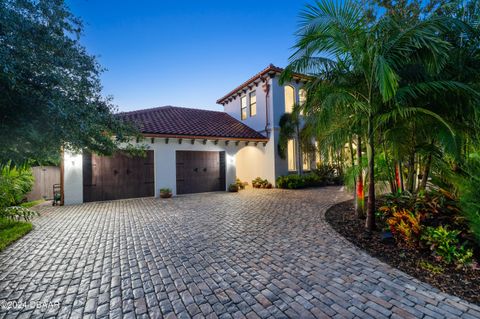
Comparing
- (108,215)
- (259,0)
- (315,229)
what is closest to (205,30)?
(259,0)

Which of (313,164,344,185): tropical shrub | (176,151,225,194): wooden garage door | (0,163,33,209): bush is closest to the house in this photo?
(176,151,225,194): wooden garage door

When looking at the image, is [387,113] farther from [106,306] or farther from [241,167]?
[241,167]

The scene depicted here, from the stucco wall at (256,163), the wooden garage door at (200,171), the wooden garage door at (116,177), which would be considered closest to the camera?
the wooden garage door at (116,177)

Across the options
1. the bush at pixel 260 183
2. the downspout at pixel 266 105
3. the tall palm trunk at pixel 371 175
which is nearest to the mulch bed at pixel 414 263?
the tall palm trunk at pixel 371 175

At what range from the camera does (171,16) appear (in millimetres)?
9430

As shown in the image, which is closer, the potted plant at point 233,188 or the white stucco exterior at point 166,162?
the white stucco exterior at point 166,162

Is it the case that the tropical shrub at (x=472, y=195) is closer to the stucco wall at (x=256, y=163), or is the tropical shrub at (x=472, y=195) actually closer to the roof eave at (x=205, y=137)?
the stucco wall at (x=256, y=163)

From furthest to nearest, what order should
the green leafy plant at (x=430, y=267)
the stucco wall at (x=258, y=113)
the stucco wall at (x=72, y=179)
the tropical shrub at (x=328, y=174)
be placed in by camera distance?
the tropical shrub at (x=328, y=174), the stucco wall at (x=258, y=113), the stucco wall at (x=72, y=179), the green leafy plant at (x=430, y=267)

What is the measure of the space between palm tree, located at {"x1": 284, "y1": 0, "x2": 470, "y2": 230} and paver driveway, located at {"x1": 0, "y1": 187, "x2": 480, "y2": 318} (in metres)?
2.11

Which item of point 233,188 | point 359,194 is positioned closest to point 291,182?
point 233,188

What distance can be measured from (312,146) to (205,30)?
8.75 metres

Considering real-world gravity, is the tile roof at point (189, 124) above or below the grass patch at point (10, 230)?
above

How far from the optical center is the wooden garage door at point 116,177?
940cm

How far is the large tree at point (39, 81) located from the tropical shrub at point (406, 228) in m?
5.87
